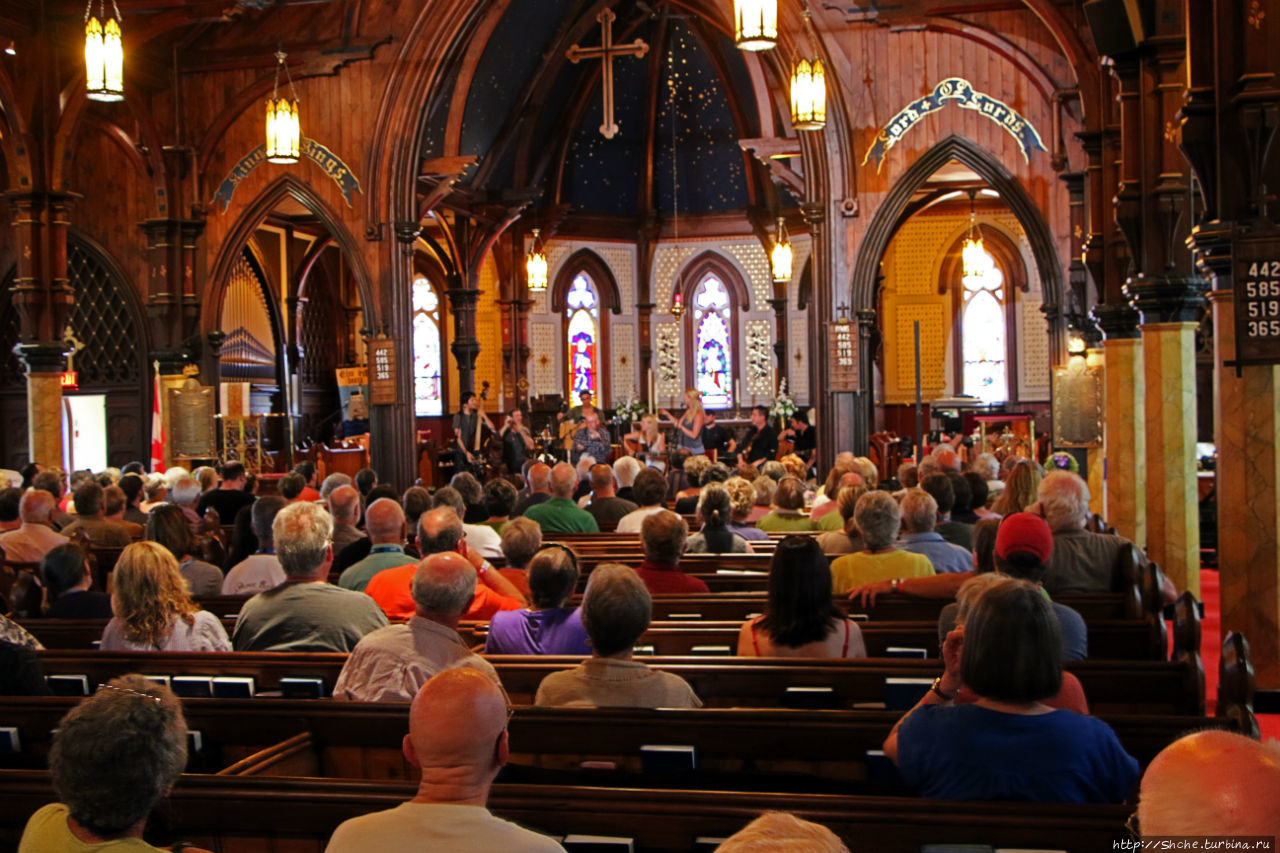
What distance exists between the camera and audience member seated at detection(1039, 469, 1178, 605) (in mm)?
5816

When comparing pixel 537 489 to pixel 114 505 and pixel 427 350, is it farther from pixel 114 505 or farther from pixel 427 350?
pixel 427 350

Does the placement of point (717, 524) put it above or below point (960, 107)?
below

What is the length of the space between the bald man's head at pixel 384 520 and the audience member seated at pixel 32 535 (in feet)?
8.48

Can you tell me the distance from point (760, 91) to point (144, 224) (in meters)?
8.52

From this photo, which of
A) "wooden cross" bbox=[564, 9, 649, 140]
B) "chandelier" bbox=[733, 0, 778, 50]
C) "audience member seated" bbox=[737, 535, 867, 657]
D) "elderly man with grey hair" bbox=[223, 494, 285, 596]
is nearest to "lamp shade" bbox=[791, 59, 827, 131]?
"chandelier" bbox=[733, 0, 778, 50]

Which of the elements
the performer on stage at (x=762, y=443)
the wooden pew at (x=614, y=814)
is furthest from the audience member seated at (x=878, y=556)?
the performer on stage at (x=762, y=443)

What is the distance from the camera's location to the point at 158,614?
15.9ft

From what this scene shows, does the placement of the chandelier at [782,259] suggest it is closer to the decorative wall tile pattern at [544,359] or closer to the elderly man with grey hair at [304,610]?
the decorative wall tile pattern at [544,359]

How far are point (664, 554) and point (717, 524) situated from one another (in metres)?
1.47

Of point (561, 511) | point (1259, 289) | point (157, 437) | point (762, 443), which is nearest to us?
point (1259, 289)

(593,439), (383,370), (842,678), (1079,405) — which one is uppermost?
(383,370)

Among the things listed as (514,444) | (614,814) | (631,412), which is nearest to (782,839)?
(614,814)

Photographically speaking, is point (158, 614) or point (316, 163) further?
point (316, 163)

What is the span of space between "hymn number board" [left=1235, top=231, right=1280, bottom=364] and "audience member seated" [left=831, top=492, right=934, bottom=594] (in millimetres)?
2100
